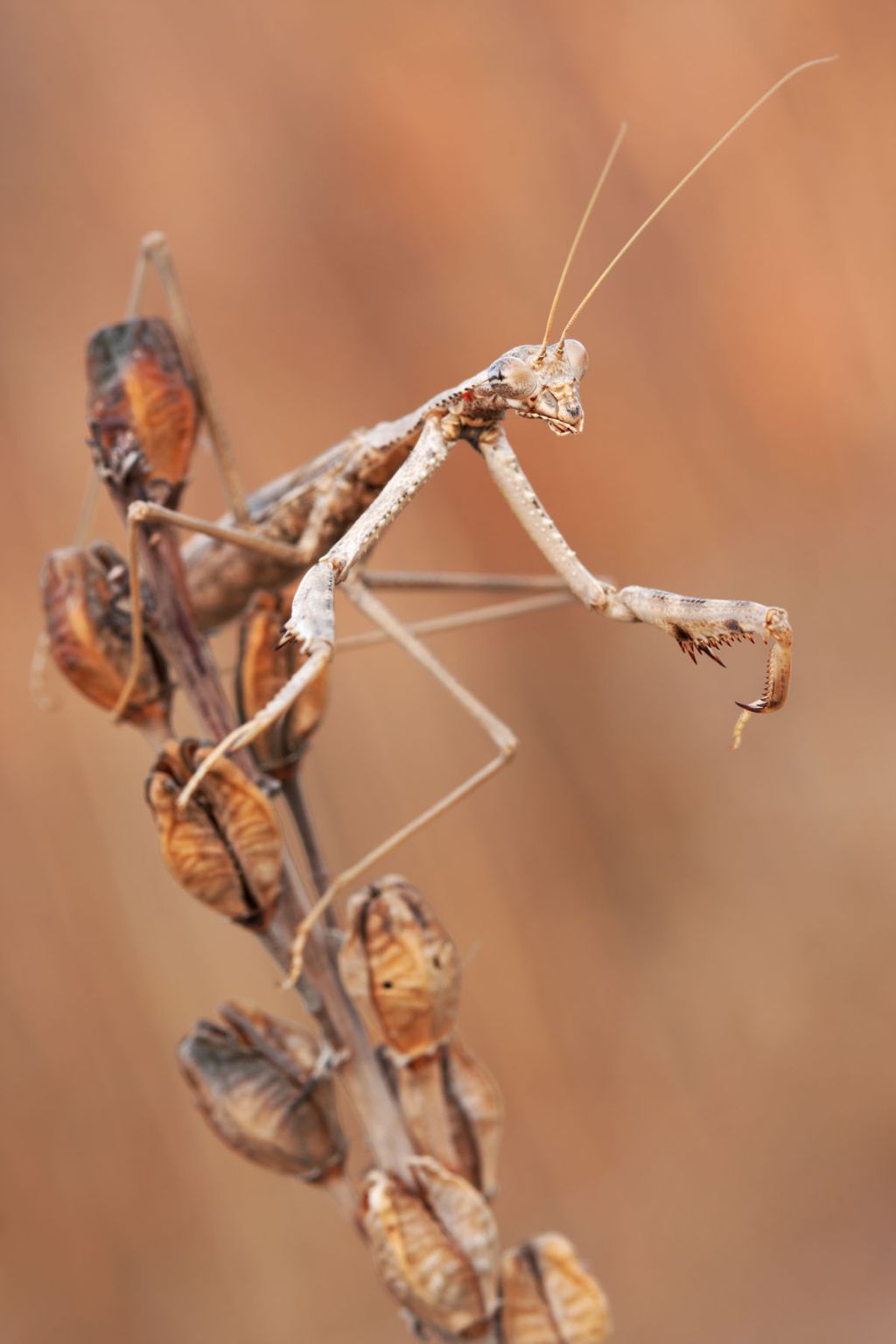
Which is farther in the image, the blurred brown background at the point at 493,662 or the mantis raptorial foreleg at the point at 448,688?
the blurred brown background at the point at 493,662

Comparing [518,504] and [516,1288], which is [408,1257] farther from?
[518,504]

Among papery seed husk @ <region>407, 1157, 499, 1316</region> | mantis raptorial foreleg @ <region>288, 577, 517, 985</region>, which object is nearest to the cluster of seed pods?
papery seed husk @ <region>407, 1157, 499, 1316</region>

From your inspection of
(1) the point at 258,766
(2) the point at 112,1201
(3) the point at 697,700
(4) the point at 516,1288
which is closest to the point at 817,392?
(3) the point at 697,700

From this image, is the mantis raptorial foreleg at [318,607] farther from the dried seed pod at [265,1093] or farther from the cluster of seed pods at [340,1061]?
the dried seed pod at [265,1093]

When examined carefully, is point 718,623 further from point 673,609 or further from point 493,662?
point 493,662

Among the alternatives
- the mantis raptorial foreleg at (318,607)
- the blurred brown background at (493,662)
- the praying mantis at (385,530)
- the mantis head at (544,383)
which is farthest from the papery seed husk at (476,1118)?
the blurred brown background at (493,662)

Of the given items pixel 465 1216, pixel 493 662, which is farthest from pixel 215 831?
pixel 493 662
